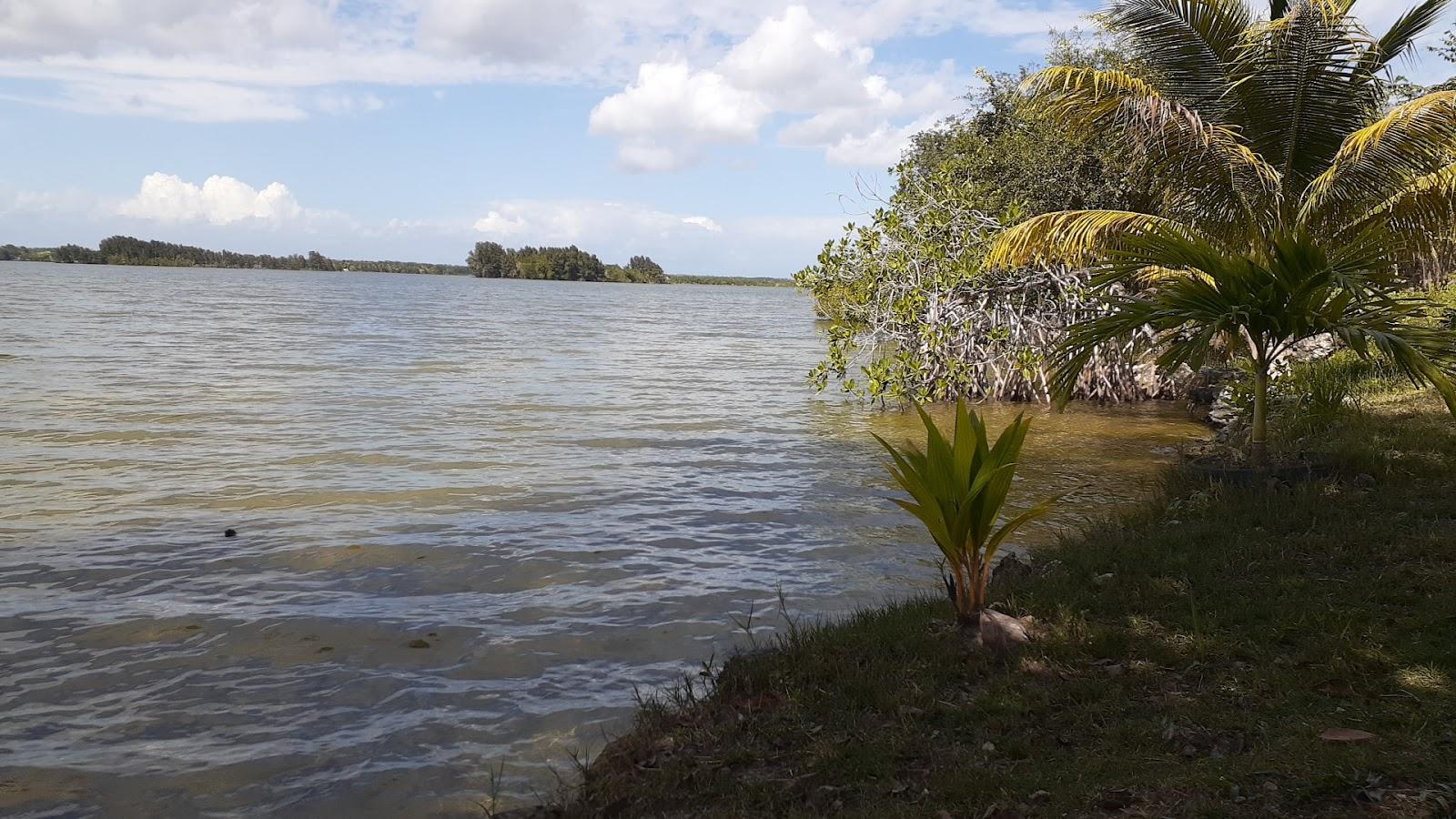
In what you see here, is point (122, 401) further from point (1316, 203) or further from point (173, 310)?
point (173, 310)

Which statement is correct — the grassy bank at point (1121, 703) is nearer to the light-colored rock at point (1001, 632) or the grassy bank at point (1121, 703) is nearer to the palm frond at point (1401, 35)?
the light-colored rock at point (1001, 632)

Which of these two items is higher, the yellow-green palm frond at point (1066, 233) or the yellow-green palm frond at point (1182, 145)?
the yellow-green palm frond at point (1182, 145)

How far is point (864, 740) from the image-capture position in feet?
13.9

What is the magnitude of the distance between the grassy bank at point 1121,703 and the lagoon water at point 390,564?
3.36 ft

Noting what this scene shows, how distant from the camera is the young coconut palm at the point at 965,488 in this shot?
4945mm

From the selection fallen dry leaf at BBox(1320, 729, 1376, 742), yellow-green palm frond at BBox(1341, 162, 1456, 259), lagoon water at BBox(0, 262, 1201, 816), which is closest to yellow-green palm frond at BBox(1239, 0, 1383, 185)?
yellow-green palm frond at BBox(1341, 162, 1456, 259)

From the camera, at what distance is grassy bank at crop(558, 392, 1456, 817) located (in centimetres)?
354

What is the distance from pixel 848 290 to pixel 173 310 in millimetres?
39311

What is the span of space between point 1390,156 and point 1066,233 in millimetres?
3636

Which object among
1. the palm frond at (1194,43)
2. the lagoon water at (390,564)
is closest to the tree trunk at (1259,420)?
the lagoon water at (390,564)

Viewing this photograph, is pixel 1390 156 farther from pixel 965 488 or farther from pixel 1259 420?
pixel 965 488

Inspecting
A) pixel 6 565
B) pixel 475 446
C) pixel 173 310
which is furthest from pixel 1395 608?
pixel 173 310

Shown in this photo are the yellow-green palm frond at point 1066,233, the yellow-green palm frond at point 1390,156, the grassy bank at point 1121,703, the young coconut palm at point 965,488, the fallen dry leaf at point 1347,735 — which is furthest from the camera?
the yellow-green palm frond at point 1066,233

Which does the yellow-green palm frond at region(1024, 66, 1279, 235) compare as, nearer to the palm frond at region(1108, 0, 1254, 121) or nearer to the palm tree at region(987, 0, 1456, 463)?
the palm tree at region(987, 0, 1456, 463)
